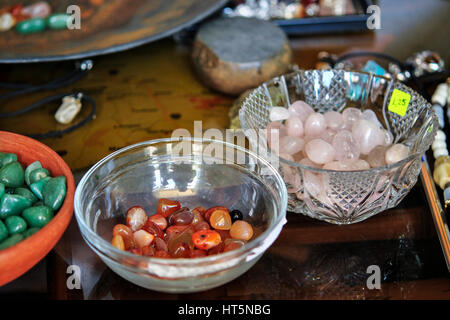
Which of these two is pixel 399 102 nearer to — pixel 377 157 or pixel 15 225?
pixel 377 157

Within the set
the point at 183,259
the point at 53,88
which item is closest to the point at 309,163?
the point at 183,259

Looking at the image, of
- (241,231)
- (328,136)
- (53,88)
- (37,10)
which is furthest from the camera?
(37,10)

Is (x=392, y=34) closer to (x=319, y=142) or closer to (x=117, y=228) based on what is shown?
(x=319, y=142)

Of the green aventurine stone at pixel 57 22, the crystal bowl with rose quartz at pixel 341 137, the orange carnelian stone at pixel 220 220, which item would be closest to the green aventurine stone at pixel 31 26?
the green aventurine stone at pixel 57 22

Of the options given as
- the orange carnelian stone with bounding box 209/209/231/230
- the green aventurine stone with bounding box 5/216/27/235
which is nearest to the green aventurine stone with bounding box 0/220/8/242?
the green aventurine stone with bounding box 5/216/27/235

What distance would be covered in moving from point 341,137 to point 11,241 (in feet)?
1.41

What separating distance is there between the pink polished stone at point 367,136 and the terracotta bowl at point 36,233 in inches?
15.2

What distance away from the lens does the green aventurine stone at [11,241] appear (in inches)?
20.1

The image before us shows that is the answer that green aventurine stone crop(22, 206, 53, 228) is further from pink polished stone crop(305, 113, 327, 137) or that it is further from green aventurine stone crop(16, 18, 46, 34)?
green aventurine stone crop(16, 18, 46, 34)

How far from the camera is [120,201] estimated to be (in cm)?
62

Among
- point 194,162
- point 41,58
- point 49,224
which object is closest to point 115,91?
point 41,58

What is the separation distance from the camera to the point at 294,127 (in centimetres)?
69
